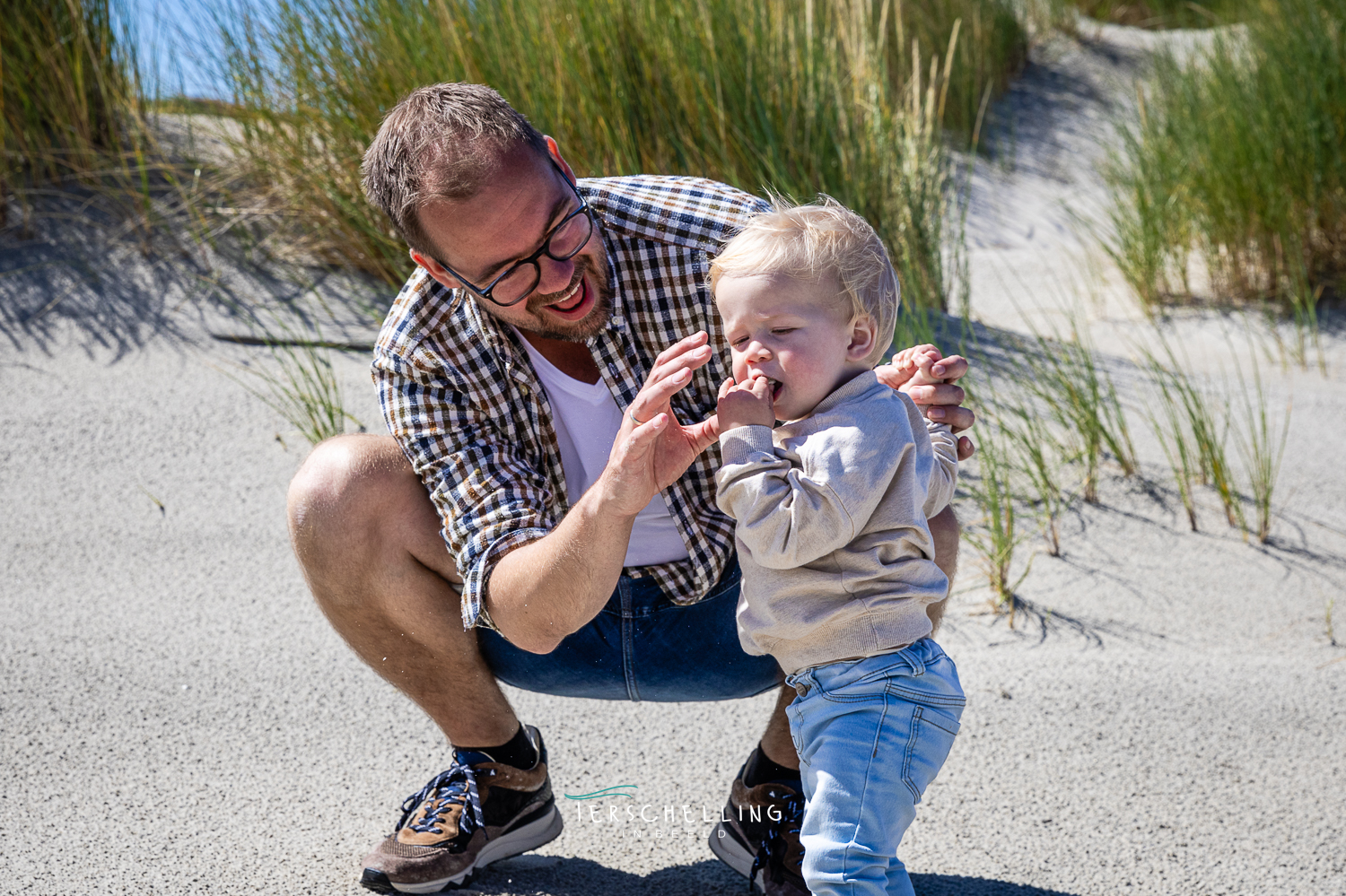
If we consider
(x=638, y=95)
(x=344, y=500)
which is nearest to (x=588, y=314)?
(x=344, y=500)

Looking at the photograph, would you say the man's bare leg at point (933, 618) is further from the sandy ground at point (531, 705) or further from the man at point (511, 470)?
the sandy ground at point (531, 705)

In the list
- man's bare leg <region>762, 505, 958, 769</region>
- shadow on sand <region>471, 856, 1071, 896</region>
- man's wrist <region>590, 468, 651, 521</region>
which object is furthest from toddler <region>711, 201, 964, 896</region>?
shadow on sand <region>471, 856, 1071, 896</region>

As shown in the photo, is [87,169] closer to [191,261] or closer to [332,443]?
[191,261]

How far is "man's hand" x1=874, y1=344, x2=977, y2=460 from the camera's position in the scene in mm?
1753

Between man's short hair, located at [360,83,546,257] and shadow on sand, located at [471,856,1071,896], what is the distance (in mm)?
1104

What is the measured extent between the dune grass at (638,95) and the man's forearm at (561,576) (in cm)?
222

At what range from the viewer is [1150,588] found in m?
2.82

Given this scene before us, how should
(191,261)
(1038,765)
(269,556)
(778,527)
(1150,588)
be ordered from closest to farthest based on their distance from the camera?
(778,527) < (1038,765) < (1150,588) < (269,556) < (191,261)

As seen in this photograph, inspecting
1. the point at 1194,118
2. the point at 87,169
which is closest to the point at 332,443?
the point at 87,169

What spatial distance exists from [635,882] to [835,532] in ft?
2.79

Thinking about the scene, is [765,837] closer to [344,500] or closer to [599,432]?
[599,432]

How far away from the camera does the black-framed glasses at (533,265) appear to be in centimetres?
181

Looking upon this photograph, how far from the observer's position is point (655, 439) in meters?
1.51

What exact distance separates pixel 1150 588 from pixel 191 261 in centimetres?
368
